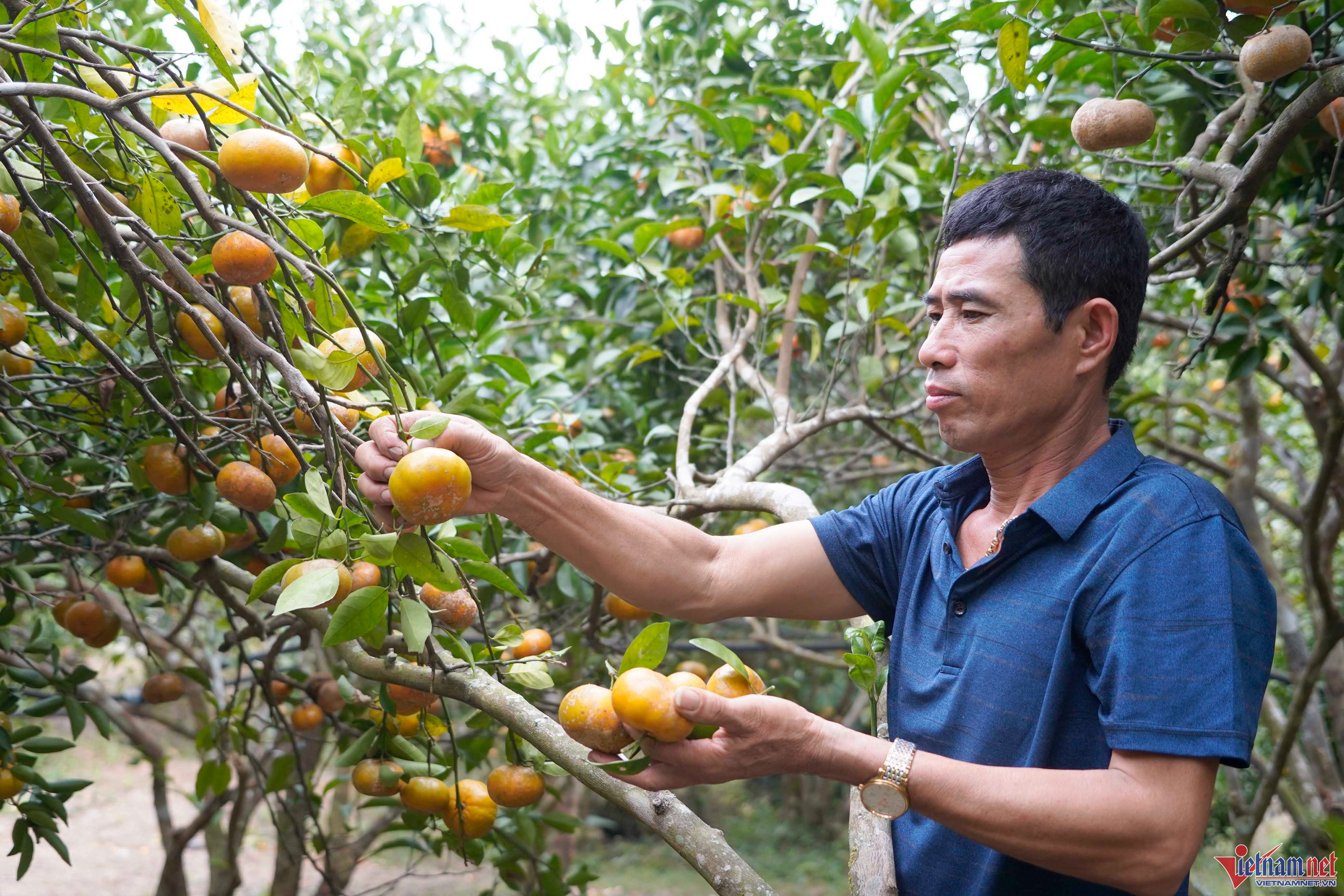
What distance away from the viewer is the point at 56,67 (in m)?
1.40

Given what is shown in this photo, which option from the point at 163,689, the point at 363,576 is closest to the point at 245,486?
the point at 363,576

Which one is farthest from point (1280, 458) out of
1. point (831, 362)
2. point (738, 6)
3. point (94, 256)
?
point (94, 256)

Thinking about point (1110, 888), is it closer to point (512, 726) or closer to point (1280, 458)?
point (512, 726)

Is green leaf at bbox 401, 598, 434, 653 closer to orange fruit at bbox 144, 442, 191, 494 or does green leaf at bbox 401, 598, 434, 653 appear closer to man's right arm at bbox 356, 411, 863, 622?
man's right arm at bbox 356, 411, 863, 622

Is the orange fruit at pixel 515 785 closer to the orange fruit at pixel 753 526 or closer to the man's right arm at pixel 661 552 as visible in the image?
the man's right arm at pixel 661 552

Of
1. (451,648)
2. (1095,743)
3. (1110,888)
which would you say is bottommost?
(1110,888)

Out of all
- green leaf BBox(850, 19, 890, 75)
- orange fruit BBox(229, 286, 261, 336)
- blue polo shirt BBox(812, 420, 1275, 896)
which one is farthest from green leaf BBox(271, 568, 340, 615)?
green leaf BBox(850, 19, 890, 75)

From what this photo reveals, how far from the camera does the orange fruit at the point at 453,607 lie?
4.21 feet

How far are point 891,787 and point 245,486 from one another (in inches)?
35.5

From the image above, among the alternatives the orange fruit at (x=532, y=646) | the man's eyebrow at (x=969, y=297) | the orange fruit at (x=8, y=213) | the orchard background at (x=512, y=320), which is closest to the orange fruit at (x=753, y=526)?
the orchard background at (x=512, y=320)

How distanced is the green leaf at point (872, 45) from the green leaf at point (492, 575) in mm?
1462

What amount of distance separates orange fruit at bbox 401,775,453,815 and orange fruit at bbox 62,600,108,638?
2.56 feet

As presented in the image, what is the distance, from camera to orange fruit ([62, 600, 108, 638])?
75.5 inches

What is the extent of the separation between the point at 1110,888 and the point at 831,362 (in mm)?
2286
